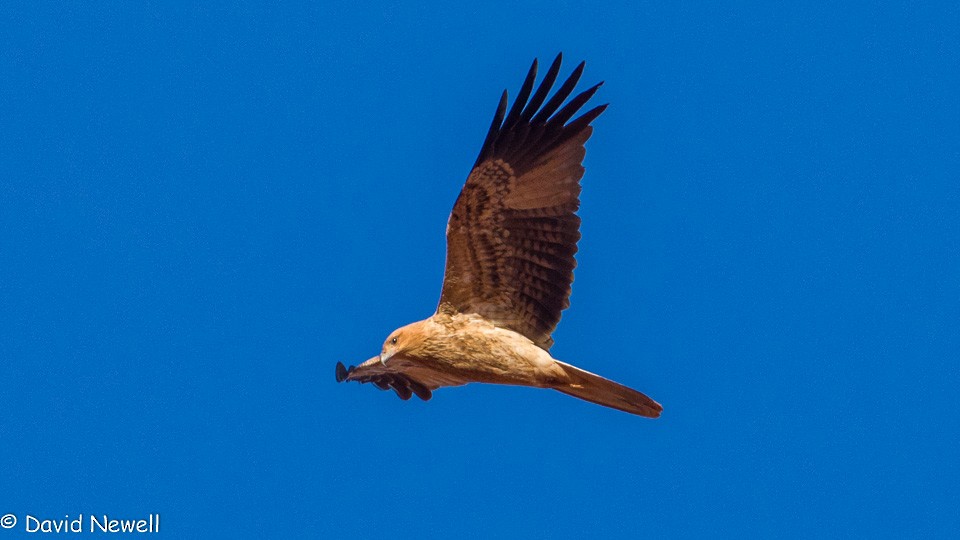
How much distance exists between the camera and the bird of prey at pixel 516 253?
35.9 ft

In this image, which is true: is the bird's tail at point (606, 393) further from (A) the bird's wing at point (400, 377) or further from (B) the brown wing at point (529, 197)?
(A) the bird's wing at point (400, 377)

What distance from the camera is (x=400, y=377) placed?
1234cm

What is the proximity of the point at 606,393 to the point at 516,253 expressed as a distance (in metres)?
1.28

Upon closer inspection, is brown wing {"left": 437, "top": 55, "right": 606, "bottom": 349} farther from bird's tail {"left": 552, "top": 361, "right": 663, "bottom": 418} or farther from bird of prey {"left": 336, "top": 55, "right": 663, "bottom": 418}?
bird's tail {"left": 552, "top": 361, "right": 663, "bottom": 418}

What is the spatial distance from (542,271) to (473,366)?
90 cm

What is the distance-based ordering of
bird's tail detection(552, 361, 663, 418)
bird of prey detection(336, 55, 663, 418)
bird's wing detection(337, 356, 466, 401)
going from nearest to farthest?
bird's tail detection(552, 361, 663, 418)
bird of prey detection(336, 55, 663, 418)
bird's wing detection(337, 356, 466, 401)

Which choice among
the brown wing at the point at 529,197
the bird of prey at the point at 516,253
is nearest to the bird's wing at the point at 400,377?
the bird of prey at the point at 516,253

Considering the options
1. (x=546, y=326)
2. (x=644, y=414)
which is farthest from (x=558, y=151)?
(x=644, y=414)

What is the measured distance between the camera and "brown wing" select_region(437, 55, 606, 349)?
10953 mm

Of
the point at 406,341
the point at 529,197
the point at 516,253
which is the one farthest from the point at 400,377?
the point at 529,197

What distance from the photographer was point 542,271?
11.1 metres

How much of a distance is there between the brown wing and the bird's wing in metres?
1.18

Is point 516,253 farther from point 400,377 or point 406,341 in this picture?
point 400,377

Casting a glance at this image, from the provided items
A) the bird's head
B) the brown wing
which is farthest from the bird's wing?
the brown wing
